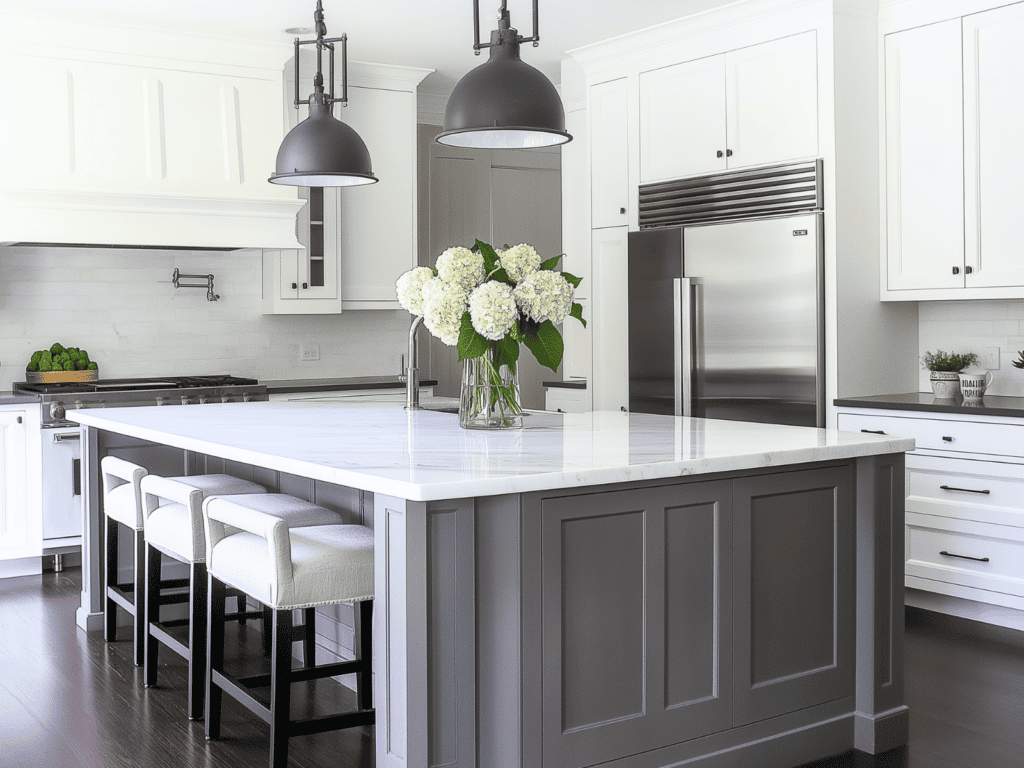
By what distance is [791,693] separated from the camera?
283 centimetres

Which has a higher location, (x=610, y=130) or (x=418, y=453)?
(x=610, y=130)

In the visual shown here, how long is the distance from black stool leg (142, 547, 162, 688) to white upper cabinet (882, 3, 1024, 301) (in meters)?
3.32

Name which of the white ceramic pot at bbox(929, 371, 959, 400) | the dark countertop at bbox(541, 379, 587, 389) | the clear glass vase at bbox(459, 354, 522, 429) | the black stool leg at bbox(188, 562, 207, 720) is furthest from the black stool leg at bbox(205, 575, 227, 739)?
the dark countertop at bbox(541, 379, 587, 389)

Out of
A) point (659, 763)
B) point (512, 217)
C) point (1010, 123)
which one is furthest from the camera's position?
point (512, 217)

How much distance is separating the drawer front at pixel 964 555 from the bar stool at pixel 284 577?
2515 millimetres

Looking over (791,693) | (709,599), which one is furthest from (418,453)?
(791,693)

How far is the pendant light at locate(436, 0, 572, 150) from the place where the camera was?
2869 mm

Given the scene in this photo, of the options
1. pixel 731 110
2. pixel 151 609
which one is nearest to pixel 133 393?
pixel 151 609

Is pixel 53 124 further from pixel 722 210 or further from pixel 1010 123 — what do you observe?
pixel 1010 123

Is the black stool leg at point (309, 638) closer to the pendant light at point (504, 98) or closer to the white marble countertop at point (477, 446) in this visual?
the white marble countertop at point (477, 446)

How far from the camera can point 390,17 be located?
5.22m

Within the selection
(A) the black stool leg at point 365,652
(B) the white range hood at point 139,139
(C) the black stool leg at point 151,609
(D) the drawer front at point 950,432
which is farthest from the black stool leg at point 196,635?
(B) the white range hood at point 139,139

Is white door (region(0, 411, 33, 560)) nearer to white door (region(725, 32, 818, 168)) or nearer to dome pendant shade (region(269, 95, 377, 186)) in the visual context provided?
dome pendant shade (region(269, 95, 377, 186))

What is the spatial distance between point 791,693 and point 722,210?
2832 millimetres
